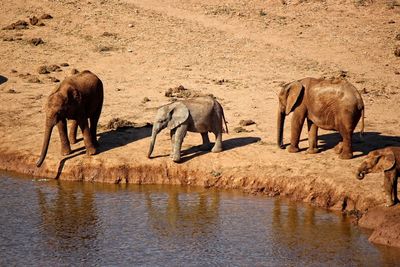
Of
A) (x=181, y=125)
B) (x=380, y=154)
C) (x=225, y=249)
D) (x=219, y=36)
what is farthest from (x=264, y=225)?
(x=219, y=36)

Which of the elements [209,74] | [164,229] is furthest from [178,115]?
[209,74]

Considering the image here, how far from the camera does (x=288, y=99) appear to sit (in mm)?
21438

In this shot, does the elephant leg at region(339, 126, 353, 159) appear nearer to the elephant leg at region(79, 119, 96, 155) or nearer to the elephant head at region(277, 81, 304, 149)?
the elephant head at region(277, 81, 304, 149)

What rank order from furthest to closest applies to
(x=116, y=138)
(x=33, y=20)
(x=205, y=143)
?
(x=33, y=20), (x=116, y=138), (x=205, y=143)

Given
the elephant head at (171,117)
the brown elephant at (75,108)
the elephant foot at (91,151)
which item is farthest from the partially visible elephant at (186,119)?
the brown elephant at (75,108)

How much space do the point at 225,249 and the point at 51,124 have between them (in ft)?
23.2

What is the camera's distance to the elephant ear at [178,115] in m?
21.2

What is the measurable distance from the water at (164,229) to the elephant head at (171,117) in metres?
1.57

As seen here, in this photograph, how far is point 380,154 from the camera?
17.4 meters

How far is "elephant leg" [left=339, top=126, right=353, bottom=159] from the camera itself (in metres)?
20.4

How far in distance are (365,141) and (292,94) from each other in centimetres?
262

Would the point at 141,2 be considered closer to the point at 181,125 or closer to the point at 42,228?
the point at 181,125

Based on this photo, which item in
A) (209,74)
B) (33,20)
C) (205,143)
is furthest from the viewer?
(33,20)

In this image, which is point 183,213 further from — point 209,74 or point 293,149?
point 209,74
